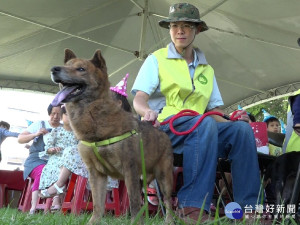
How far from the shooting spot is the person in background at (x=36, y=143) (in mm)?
5591

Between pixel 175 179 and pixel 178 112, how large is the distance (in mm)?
803

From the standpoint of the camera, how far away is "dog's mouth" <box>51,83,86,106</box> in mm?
2688

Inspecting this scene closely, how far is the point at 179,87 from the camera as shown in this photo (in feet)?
11.3

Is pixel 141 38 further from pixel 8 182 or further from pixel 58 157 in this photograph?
pixel 58 157

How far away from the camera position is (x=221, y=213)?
3988mm

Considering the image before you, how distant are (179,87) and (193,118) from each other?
389mm

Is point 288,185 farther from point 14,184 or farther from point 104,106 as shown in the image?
point 14,184

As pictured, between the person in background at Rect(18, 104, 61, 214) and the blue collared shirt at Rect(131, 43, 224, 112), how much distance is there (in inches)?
96.8

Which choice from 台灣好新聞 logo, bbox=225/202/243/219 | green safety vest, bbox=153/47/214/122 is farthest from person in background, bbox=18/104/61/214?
台灣好新聞 logo, bbox=225/202/243/219

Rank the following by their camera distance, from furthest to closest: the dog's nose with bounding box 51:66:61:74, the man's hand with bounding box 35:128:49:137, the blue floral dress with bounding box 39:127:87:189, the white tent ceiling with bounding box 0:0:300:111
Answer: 1. the white tent ceiling with bounding box 0:0:300:111
2. the man's hand with bounding box 35:128:49:137
3. the blue floral dress with bounding box 39:127:87:189
4. the dog's nose with bounding box 51:66:61:74

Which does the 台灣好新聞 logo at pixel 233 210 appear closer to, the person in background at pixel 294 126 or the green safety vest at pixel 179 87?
the person in background at pixel 294 126

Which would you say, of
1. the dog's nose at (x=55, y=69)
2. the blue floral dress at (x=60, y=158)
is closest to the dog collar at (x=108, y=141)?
the dog's nose at (x=55, y=69)

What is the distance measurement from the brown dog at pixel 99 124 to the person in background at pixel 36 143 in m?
2.80

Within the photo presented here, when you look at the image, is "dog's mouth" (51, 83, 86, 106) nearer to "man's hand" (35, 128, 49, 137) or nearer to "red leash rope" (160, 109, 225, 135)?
"red leash rope" (160, 109, 225, 135)
